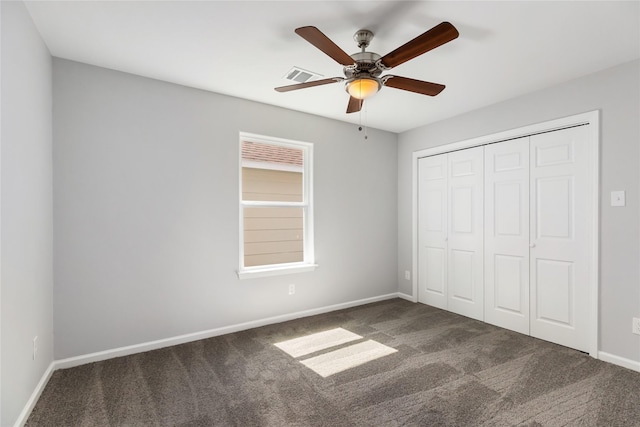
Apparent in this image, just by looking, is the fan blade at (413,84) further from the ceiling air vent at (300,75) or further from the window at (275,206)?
the window at (275,206)

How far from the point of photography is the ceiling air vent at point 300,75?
2748 millimetres

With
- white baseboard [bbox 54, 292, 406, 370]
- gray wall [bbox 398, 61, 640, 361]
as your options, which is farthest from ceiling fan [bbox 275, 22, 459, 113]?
white baseboard [bbox 54, 292, 406, 370]

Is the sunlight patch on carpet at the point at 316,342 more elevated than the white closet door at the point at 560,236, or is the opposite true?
the white closet door at the point at 560,236

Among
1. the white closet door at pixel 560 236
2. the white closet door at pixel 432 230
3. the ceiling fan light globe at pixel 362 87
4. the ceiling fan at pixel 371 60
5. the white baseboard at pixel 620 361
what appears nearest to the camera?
the ceiling fan at pixel 371 60

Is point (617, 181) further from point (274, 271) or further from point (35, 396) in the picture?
point (35, 396)

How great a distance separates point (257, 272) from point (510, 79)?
3170 millimetres

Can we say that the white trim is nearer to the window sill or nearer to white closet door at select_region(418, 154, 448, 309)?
the window sill

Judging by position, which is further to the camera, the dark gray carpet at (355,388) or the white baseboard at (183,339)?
the white baseboard at (183,339)

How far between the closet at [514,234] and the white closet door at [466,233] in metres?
0.01

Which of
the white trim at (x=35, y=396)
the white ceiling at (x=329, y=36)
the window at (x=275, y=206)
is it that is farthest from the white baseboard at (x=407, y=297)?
the white trim at (x=35, y=396)

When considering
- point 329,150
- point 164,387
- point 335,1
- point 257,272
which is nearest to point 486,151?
point 329,150

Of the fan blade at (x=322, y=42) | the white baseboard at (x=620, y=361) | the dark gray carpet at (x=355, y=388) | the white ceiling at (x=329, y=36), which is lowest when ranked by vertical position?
the dark gray carpet at (x=355, y=388)

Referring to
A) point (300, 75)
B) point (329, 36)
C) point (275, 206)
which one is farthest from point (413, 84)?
point (275, 206)

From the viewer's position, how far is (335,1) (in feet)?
6.21
